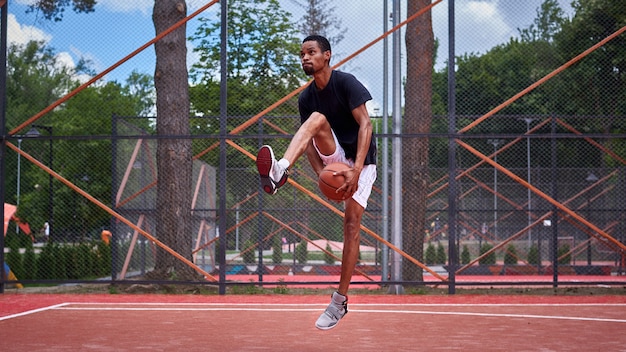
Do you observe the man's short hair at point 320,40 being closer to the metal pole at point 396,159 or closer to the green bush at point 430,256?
the metal pole at point 396,159

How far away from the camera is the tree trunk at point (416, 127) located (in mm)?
13180

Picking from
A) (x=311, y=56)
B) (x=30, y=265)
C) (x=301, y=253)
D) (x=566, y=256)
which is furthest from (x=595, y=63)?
(x=311, y=56)

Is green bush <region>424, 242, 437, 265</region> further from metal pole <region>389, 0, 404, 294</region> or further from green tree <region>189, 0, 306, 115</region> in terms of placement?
metal pole <region>389, 0, 404, 294</region>


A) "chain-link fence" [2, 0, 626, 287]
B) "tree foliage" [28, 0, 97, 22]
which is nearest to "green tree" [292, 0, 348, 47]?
"chain-link fence" [2, 0, 626, 287]

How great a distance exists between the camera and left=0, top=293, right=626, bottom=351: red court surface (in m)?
6.28

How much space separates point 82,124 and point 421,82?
114 feet

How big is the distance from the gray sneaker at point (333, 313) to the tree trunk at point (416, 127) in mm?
7066

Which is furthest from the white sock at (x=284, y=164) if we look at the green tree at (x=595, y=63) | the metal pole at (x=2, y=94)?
the green tree at (x=595, y=63)

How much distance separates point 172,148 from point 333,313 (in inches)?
283

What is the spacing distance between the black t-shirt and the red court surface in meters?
1.43

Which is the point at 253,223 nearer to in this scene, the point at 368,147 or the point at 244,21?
the point at 244,21

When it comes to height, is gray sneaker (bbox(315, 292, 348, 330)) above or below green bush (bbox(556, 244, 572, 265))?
below

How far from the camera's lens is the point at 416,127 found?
13281 millimetres

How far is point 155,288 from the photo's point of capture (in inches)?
480
